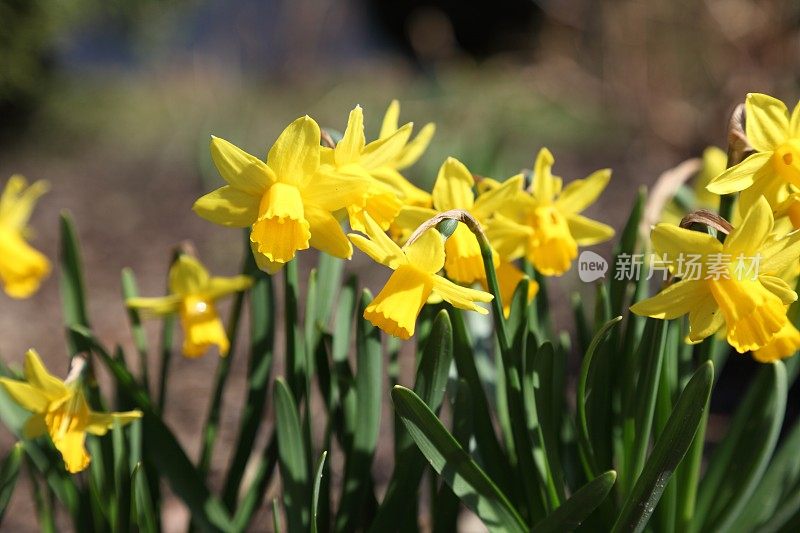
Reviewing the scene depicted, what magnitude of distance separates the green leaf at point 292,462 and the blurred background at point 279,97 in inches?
34.9

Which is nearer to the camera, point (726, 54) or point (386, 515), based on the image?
point (386, 515)

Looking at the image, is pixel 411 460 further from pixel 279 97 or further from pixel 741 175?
pixel 279 97

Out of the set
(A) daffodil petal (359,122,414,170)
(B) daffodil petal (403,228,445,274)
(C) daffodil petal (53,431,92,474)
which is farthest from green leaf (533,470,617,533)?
(C) daffodil petal (53,431,92,474)

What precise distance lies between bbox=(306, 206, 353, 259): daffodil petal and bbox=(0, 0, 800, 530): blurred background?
0.93 meters

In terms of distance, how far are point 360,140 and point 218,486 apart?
1.42 metres

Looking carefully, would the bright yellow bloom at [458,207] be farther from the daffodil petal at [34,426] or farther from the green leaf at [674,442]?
the daffodil petal at [34,426]

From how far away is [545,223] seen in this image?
0.95 metres

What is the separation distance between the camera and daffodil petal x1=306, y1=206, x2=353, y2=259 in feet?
2.77

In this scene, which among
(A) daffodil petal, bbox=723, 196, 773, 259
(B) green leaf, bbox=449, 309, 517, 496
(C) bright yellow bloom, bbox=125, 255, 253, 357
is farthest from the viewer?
(C) bright yellow bloom, bbox=125, 255, 253, 357

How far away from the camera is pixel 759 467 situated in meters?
1.02

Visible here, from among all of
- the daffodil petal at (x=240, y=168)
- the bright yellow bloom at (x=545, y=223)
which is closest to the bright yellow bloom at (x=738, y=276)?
the bright yellow bloom at (x=545, y=223)

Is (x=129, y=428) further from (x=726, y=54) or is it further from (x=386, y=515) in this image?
(x=726, y=54)

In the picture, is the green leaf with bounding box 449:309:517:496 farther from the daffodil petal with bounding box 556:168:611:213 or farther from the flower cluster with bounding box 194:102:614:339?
the daffodil petal with bounding box 556:168:611:213

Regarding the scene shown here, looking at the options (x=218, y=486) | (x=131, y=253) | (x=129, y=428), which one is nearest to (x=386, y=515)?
(x=129, y=428)
